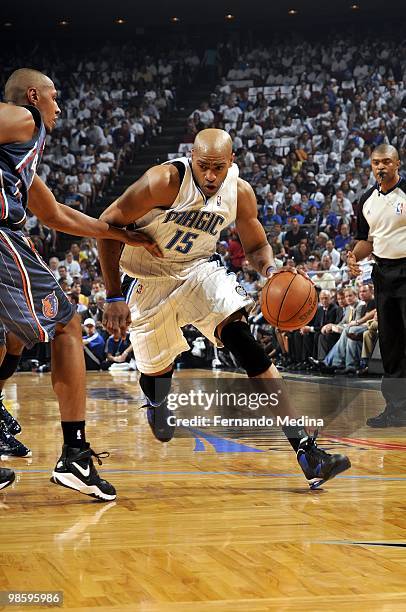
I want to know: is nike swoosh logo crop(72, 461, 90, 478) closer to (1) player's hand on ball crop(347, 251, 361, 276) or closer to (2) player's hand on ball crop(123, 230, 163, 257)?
(2) player's hand on ball crop(123, 230, 163, 257)

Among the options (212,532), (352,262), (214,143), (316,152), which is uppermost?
(316,152)

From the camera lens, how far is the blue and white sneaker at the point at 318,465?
3.75m

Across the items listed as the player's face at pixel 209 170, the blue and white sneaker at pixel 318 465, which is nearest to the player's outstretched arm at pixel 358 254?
the player's face at pixel 209 170

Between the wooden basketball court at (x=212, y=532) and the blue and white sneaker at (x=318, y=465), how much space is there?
55mm

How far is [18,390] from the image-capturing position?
388 inches

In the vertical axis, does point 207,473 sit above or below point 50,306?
below

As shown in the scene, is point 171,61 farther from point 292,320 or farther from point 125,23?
point 292,320

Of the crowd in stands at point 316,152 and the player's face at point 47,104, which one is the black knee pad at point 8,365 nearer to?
the player's face at point 47,104

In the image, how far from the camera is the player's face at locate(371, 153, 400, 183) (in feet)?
20.4

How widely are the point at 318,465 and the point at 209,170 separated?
4.70 feet

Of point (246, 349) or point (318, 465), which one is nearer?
point (318, 465)

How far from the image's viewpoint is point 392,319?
21.0 feet

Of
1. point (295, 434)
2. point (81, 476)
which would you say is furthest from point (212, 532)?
point (295, 434)

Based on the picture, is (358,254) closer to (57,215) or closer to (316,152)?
(57,215)
